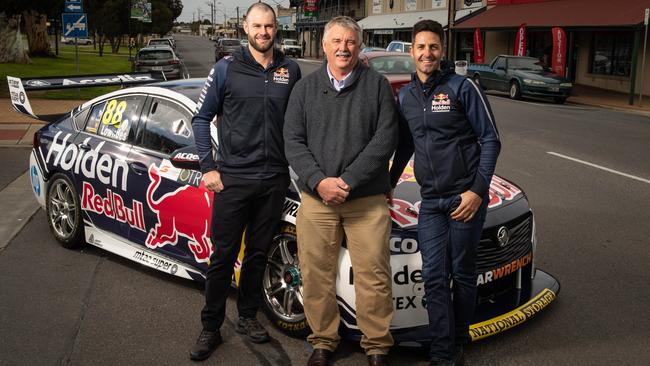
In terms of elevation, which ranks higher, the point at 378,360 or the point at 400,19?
the point at 400,19

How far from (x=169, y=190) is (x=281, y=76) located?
1306 mm

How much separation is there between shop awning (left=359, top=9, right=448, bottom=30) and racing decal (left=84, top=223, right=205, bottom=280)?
123 feet

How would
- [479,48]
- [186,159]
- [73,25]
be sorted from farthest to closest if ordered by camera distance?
[479,48], [73,25], [186,159]

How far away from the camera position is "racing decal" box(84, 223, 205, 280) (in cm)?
480

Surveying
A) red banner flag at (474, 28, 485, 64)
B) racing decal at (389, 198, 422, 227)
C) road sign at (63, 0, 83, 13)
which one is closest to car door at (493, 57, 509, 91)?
red banner flag at (474, 28, 485, 64)

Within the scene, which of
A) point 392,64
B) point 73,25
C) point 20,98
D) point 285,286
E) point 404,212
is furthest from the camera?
point 73,25

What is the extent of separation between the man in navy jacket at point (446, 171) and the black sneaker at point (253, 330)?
1.02 m

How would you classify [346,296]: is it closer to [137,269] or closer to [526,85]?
[137,269]

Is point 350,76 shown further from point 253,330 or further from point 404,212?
point 253,330

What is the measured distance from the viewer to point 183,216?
4613 mm

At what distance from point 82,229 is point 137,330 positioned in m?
1.72

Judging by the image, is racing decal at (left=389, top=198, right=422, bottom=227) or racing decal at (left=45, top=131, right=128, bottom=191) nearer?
racing decal at (left=389, top=198, right=422, bottom=227)

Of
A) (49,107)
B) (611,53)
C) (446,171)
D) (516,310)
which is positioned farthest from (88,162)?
(611,53)

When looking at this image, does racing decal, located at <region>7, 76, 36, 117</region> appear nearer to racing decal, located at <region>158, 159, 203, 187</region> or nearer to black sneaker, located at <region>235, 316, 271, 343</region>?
racing decal, located at <region>158, 159, 203, 187</region>
